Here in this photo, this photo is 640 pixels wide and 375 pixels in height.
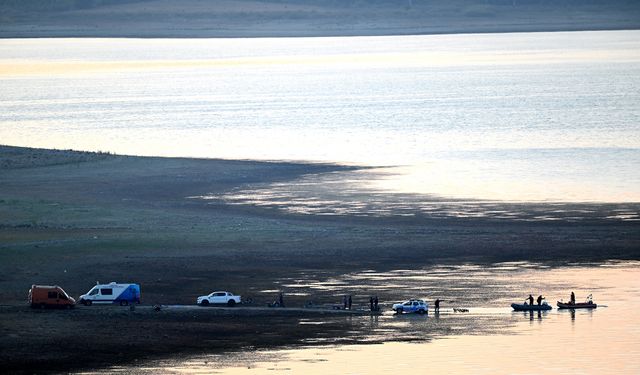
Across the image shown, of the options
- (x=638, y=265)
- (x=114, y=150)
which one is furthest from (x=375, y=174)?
(x=638, y=265)

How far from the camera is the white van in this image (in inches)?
2037

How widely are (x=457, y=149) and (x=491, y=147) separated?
2.66m

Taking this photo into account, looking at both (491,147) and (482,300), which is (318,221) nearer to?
(482,300)

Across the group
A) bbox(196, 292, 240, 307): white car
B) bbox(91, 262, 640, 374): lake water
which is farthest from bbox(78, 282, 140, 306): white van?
bbox(91, 262, 640, 374): lake water

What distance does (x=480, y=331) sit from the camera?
158ft

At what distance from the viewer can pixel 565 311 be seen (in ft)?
168

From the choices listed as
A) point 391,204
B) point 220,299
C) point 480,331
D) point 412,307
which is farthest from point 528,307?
point 391,204

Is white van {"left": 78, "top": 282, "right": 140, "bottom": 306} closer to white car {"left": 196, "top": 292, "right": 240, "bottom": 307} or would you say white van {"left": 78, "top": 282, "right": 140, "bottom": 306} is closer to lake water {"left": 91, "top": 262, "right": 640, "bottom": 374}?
white car {"left": 196, "top": 292, "right": 240, "bottom": 307}

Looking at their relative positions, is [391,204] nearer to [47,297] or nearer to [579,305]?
[579,305]

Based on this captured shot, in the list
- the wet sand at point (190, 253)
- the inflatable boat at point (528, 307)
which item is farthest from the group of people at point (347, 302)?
the inflatable boat at point (528, 307)

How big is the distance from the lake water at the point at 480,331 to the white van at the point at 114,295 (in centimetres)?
665

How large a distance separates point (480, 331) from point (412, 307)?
3.04 metres

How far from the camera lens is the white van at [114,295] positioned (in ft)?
170

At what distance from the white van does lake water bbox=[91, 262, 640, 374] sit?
21.8 ft
